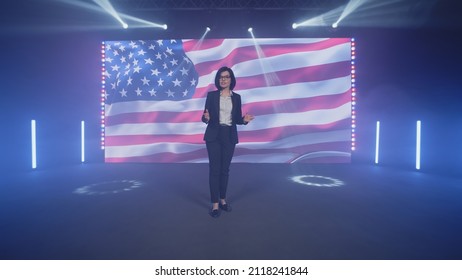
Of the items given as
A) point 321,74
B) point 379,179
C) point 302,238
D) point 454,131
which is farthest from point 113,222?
point 454,131

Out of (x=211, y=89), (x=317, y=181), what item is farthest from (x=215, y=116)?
(x=211, y=89)

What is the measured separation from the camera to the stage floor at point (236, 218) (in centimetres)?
161

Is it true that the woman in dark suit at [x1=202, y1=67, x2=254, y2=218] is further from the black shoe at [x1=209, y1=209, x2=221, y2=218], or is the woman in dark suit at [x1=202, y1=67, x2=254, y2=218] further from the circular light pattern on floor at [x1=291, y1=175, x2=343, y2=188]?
the circular light pattern on floor at [x1=291, y1=175, x2=343, y2=188]

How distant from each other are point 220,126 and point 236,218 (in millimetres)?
886

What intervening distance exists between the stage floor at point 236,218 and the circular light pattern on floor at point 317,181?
0.05 ft

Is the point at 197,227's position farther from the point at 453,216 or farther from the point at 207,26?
the point at 207,26

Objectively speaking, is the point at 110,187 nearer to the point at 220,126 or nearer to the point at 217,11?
the point at 220,126

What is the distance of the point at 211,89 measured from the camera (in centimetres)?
502

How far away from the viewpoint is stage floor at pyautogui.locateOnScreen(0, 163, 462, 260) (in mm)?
1608

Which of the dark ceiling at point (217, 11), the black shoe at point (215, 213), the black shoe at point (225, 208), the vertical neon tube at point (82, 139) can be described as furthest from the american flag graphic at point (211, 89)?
the black shoe at point (215, 213)

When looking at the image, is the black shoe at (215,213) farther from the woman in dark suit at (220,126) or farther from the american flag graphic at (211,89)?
the american flag graphic at (211,89)

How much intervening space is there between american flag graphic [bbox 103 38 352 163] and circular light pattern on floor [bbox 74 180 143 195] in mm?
1665

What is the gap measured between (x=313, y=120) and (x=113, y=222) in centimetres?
420

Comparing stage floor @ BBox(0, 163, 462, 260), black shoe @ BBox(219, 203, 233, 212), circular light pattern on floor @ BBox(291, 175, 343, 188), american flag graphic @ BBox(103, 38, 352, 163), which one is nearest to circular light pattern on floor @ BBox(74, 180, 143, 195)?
stage floor @ BBox(0, 163, 462, 260)
